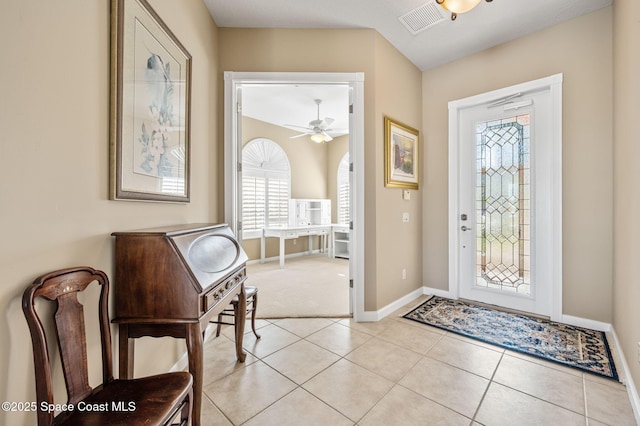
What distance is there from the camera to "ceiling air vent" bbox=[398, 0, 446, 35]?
252 cm

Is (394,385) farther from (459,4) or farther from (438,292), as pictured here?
(459,4)

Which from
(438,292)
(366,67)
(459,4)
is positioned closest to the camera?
(459,4)

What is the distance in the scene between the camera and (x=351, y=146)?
9.37 feet

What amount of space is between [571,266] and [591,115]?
1.42 meters

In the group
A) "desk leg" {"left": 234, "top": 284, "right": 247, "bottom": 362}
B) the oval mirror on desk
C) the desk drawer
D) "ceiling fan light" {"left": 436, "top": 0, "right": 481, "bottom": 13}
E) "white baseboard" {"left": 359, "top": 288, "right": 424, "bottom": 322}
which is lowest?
"white baseboard" {"left": 359, "top": 288, "right": 424, "bottom": 322}

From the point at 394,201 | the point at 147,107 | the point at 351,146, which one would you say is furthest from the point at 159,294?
the point at 394,201

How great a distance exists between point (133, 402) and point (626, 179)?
3.14 m

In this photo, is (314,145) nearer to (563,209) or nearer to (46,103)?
(563,209)

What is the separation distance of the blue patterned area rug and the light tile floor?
0.14m

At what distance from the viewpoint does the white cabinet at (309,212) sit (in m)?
6.48

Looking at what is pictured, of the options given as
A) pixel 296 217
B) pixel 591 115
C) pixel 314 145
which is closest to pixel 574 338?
pixel 591 115

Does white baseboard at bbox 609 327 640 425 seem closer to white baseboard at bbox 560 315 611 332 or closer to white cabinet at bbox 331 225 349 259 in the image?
white baseboard at bbox 560 315 611 332

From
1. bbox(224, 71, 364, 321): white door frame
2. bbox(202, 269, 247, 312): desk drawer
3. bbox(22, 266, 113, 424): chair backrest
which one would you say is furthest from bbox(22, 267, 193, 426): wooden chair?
bbox(224, 71, 364, 321): white door frame

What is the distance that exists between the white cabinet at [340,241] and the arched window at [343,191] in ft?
1.40
